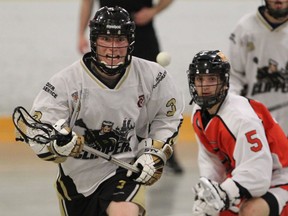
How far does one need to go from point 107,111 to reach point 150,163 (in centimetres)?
23

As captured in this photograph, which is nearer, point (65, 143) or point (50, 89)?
point (65, 143)

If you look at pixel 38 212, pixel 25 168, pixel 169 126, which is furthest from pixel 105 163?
pixel 25 168

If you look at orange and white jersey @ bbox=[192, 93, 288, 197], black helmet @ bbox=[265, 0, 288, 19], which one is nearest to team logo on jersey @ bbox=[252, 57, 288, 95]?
black helmet @ bbox=[265, 0, 288, 19]

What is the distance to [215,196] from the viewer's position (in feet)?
11.1

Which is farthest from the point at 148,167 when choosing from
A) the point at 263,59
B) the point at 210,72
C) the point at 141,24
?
the point at 141,24

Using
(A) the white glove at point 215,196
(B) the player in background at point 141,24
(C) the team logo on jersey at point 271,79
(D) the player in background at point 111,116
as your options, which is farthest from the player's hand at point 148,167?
(B) the player in background at point 141,24

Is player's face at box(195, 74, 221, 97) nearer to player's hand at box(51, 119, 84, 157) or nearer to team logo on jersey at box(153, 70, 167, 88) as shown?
team logo on jersey at box(153, 70, 167, 88)

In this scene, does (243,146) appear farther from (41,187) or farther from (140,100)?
(41,187)

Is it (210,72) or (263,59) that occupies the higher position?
(210,72)

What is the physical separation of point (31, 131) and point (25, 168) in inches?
94.7

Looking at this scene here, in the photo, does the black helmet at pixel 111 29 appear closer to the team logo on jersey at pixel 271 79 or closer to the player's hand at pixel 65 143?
the player's hand at pixel 65 143

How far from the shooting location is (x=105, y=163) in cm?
336

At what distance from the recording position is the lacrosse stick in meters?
3.05

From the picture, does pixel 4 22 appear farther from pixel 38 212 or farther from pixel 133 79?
pixel 133 79
